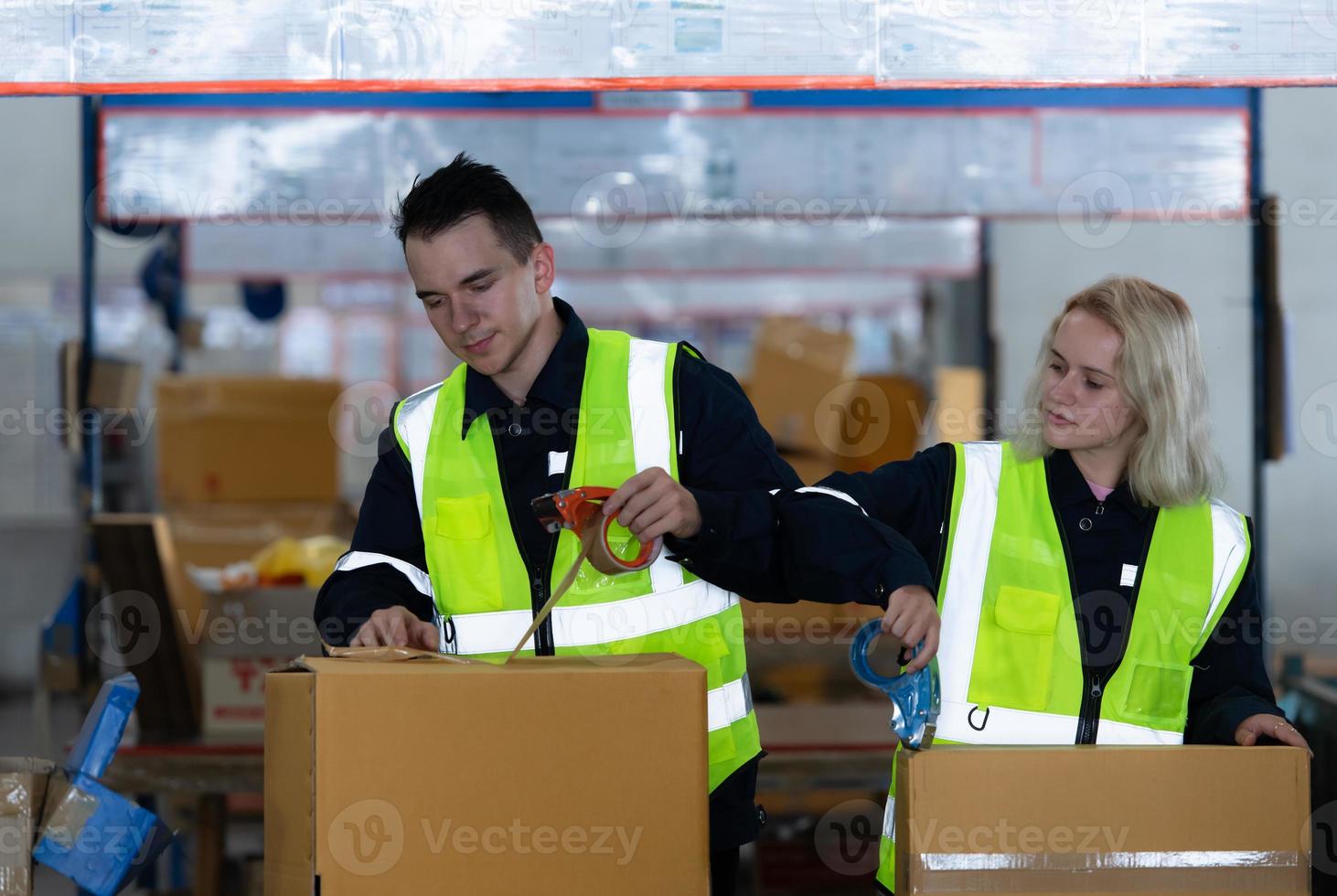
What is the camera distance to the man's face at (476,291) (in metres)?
1.99

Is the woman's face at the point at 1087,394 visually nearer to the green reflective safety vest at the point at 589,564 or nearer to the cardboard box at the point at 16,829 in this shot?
the green reflective safety vest at the point at 589,564

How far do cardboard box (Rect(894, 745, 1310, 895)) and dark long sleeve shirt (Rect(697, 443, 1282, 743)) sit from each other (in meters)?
0.34

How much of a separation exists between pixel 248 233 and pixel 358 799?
5.18 m

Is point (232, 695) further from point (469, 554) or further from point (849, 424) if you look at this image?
point (849, 424)

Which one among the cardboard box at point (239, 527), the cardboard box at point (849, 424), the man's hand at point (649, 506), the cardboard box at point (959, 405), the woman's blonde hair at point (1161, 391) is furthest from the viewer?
the cardboard box at point (959, 405)

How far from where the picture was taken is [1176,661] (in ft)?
6.43

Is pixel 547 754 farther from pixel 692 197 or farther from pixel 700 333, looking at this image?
pixel 700 333

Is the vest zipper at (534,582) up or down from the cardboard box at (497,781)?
up

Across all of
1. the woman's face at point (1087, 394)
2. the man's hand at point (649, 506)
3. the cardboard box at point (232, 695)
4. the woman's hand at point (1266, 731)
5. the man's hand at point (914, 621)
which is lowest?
the cardboard box at point (232, 695)

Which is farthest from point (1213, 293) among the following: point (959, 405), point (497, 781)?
point (497, 781)

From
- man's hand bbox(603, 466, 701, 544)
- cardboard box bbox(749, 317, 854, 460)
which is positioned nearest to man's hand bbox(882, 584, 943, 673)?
man's hand bbox(603, 466, 701, 544)

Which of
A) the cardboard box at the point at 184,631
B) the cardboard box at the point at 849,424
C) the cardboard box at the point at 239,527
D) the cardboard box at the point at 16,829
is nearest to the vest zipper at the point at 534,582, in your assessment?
the cardboard box at the point at 16,829

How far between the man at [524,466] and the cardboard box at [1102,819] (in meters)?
0.50

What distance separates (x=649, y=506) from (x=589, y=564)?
24 cm
